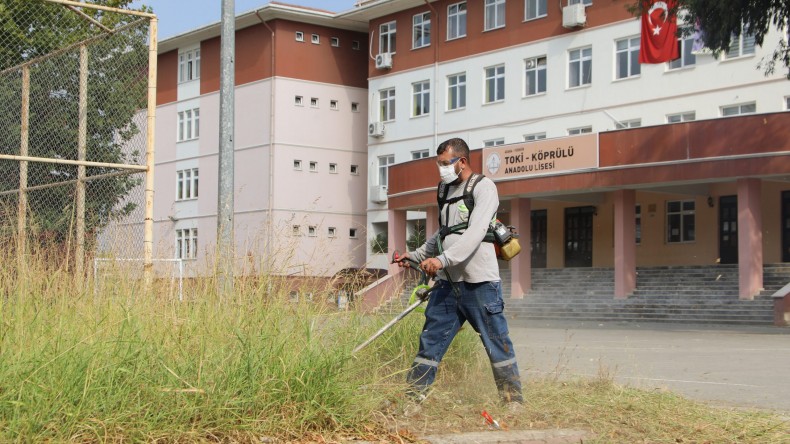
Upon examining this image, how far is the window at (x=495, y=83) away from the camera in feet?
153

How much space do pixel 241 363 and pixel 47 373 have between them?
3.62ft

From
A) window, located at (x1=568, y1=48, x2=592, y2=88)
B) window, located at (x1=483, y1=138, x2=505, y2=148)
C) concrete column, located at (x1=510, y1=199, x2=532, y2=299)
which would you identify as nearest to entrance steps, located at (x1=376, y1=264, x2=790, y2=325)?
concrete column, located at (x1=510, y1=199, x2=532, y2=299)

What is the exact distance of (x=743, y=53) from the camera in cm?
3750

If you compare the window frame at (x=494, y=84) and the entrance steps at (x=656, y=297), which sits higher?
the window frame at (x=494, y=84)

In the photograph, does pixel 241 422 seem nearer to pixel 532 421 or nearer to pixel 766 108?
pixel 532 421

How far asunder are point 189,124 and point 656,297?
108ft

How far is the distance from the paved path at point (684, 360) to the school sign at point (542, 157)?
10.2 metres

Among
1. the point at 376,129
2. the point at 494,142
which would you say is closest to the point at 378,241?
the point at 376,129

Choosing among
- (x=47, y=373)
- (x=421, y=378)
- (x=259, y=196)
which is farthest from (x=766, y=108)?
(x=47, y=373)

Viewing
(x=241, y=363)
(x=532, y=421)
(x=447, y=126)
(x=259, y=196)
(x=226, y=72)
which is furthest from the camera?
(x=259, y=196)

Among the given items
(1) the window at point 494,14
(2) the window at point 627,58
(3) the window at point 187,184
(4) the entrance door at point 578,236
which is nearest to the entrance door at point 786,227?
(2) the window at point 627,58

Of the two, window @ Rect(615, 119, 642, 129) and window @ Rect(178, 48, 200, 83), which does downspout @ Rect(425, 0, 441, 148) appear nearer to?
window @ Rect(615, 119, 642, 129)

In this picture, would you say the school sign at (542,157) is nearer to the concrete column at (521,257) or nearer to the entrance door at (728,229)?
the concrete column at (521,257)

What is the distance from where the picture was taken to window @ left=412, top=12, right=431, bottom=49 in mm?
50375
